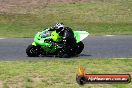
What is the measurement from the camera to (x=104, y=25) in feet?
95.1

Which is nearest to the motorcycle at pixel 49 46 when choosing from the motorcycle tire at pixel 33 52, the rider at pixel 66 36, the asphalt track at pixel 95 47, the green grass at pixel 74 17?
the motorcycle tire at pixel 33 52

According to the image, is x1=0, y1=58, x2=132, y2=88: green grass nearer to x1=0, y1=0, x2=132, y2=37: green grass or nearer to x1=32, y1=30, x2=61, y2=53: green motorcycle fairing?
x1=32, y1=30, x2=61, y2=53: green motorcycle fairing

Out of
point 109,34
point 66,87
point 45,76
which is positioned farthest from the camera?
point 109,34

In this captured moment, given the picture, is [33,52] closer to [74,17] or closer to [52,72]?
[52,72]

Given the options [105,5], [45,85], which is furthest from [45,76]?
[105,5]

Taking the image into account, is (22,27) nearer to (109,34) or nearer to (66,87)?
(109,34)

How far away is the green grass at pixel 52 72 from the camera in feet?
36.6

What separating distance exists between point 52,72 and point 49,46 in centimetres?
502

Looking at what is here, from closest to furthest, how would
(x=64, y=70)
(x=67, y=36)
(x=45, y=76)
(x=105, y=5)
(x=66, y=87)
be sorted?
(x=66, y=87) < (x=45, y=76) < (x=64, y=70) < (x=67, y=36) < (x=105, y=5)

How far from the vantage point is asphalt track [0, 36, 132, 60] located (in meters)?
17.7

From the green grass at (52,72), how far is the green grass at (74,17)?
34.0 ft

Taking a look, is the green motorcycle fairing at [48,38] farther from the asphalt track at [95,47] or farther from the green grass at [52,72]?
the green grass at [52,72]

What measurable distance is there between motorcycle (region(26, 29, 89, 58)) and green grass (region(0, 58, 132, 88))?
2.48 metres

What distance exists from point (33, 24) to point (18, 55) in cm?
1176
